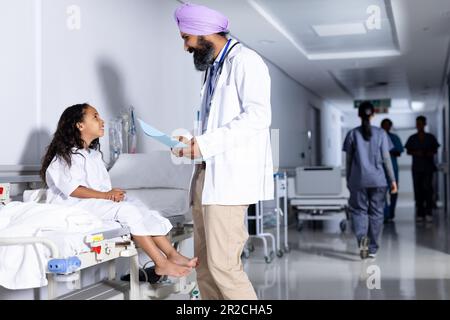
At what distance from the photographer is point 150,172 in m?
3.34

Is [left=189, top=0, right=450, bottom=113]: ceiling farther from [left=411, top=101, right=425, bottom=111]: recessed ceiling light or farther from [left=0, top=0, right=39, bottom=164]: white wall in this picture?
[left=411, top=101, right=425, bottom=111]: recessed ceiling light

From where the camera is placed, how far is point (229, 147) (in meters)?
2.25

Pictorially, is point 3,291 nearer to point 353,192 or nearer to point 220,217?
point 220,217

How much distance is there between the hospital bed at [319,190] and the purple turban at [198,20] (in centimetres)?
498

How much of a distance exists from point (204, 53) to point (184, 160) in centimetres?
72

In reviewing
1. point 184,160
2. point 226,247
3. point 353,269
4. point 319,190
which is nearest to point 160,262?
point 226,247

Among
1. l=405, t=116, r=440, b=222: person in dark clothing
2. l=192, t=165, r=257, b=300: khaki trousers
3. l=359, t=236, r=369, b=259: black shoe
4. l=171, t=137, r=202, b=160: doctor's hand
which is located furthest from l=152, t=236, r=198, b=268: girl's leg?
l=405, t=116, r=440, b=222: person in dark clothing

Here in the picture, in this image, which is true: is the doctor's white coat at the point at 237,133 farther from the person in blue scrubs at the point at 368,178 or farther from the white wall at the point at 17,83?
the person in blue scrubs at the point at 368,178

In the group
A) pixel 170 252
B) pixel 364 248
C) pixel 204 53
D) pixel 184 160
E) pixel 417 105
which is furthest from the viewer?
pixel 417 105

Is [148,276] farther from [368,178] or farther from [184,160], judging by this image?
[368,178]

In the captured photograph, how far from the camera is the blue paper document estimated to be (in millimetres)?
2131

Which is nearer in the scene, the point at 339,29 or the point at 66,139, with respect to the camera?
the point at 66,139

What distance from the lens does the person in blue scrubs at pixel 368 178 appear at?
5289 millimetres

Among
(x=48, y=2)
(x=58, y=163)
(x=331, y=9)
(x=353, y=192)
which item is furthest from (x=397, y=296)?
(x=331, y=9)
